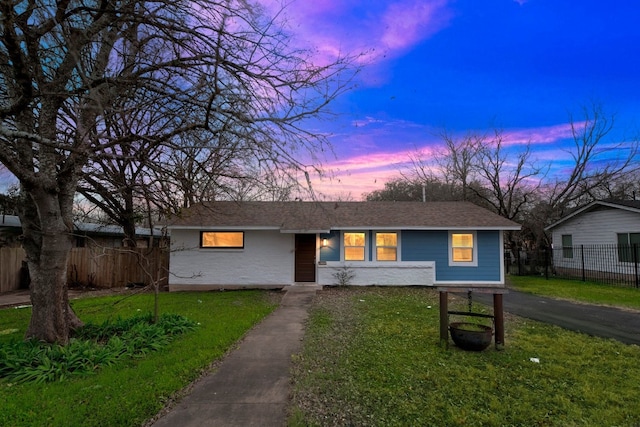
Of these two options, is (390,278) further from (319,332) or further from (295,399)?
(295,399)

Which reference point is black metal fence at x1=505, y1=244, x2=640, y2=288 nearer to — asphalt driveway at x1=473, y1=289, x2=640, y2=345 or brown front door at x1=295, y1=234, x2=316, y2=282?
asphalt driveway at x1=473, y1=289, x2=640, y2=345

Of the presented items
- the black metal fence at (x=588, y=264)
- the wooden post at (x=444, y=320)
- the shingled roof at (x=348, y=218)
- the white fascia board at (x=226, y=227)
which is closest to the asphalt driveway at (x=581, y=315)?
the wooden post at (x=444, y=320)

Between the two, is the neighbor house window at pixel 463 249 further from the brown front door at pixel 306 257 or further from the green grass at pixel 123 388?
the green grass at pixel 123 388

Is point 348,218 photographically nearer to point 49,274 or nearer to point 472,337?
point 472,337

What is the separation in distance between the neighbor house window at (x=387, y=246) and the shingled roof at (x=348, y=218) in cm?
63

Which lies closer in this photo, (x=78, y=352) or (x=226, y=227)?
(x=78, y=352)

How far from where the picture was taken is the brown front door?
1452 cm

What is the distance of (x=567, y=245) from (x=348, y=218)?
1471cm

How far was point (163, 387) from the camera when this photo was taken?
4.14 m

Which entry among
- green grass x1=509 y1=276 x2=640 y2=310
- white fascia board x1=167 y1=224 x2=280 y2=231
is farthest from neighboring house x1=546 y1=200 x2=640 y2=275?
white fascia board x1=167 y1=224 x2=280 y2=231

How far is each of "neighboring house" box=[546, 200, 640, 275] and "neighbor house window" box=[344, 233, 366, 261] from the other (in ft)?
37.7

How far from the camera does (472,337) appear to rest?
5.56m

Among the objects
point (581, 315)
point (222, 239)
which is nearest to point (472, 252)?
point (581, 315)

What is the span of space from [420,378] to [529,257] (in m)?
20.8
